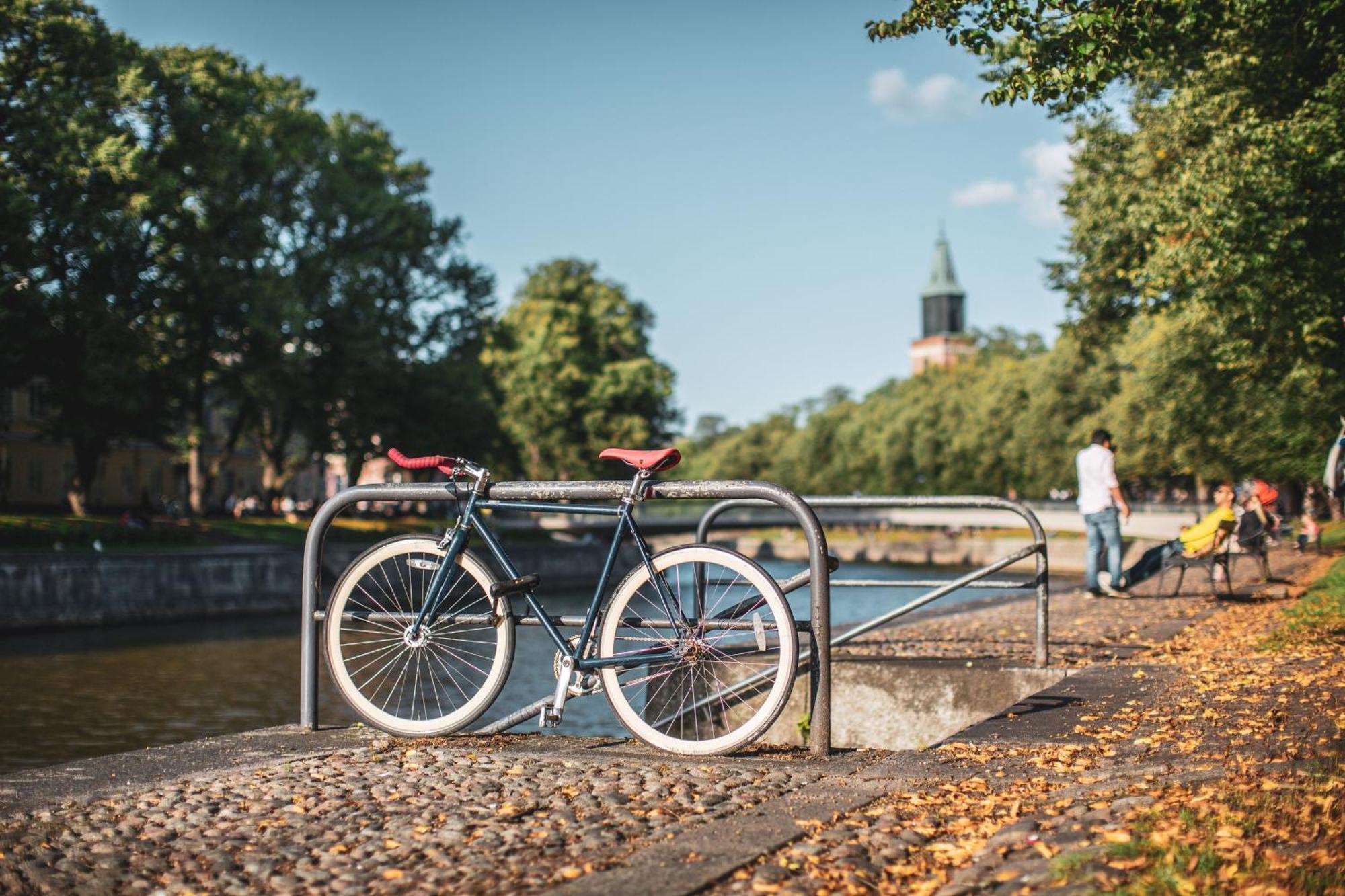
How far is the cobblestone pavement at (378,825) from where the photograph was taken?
3.57m

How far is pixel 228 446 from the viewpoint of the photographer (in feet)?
142

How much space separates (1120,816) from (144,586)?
29.8m

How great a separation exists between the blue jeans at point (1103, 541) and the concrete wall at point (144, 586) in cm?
1181

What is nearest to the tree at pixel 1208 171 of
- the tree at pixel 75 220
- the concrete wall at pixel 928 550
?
the tree at pixel 75 220

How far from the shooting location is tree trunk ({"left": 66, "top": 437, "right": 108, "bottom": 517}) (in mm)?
37000

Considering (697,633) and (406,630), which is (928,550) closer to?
(406,630)

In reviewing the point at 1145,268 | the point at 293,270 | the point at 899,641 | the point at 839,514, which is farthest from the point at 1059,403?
the point at 899,641

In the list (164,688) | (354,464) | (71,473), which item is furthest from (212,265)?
(71,473)

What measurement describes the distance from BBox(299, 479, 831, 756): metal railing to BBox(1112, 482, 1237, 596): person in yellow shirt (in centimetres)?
909

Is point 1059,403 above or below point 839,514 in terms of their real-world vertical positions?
above

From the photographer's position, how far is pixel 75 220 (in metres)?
32.5

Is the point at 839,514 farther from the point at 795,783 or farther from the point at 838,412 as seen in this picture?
the point at 795,783

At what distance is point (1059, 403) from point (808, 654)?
6464 cm

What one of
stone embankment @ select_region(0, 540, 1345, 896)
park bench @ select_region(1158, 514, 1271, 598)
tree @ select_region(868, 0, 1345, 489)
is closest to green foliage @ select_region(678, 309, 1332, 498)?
tree @ select_region(868, 0, 1345, 489)
